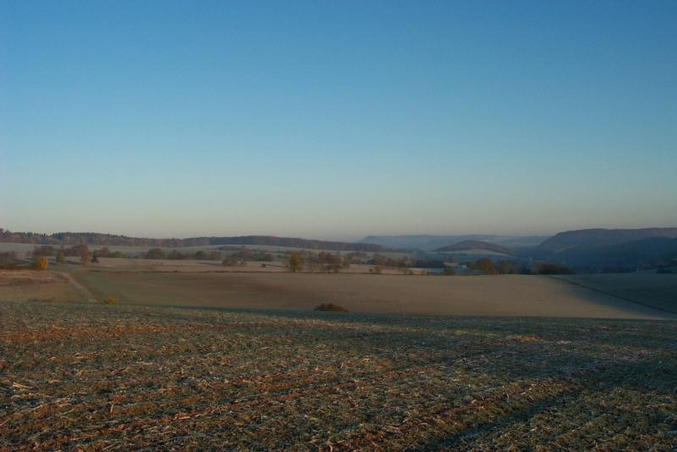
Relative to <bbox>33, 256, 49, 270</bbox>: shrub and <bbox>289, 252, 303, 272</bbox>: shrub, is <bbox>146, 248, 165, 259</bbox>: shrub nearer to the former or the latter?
<bbox>33, 256, 49, 270</bbox>: shrub

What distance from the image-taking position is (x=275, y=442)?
816 cm

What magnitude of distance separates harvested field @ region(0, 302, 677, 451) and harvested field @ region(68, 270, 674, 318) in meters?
29.5

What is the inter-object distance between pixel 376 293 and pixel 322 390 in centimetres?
5400

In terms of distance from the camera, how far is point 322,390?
11.1m

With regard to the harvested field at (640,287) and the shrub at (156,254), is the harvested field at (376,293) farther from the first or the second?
the shrub at (156,254)

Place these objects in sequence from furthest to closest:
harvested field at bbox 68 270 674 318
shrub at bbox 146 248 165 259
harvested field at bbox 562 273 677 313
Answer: shrub at bbox 146 248 165 259 → harvested field at bbox 562 273 677 313 → harvested field at bbox 68 270 674 318

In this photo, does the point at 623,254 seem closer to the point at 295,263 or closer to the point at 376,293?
the point at 295,263

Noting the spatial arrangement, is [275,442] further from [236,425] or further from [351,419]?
[351,419]

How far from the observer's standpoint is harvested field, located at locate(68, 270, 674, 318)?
172 ft

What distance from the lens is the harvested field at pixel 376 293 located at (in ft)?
172

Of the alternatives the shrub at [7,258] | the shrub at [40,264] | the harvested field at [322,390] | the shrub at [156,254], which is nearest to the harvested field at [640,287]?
the harvested field at [322,390]

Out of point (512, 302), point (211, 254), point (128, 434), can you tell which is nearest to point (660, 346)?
point (128, 434)

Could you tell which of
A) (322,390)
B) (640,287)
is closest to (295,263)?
(640,287)

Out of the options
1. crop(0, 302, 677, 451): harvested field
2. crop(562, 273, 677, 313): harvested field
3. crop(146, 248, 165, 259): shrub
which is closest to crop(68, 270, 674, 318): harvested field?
crop(562, 273, 677, 313): harvested field
